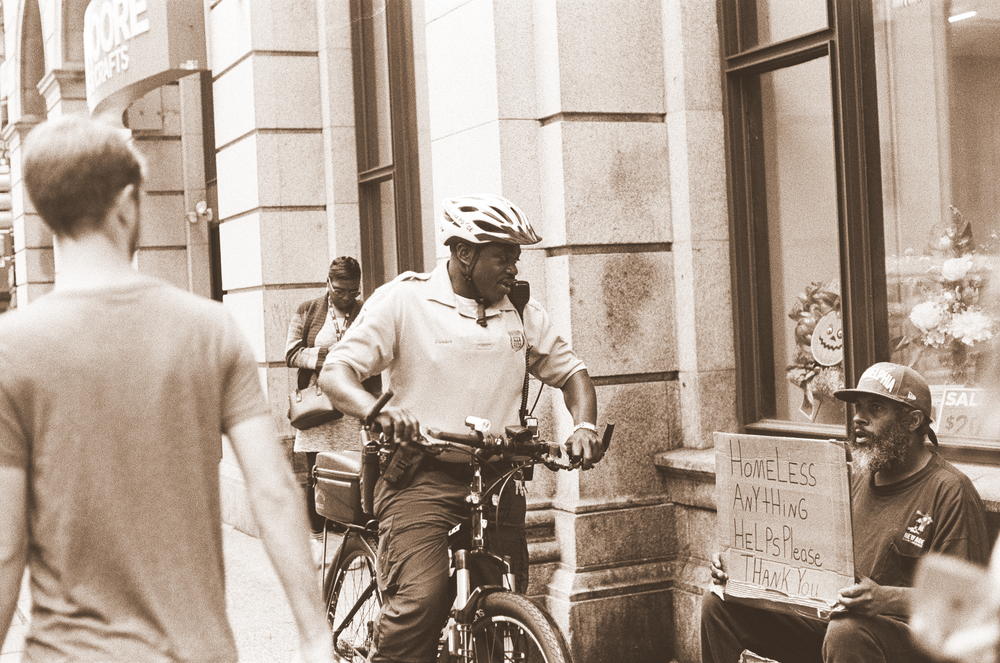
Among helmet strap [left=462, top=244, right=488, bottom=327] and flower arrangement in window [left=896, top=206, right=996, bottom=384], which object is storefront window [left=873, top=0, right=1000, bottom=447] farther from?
helmet strap [left=462, top=244, right=488, bottom=327]

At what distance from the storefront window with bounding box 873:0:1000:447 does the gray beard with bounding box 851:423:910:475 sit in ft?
3.76

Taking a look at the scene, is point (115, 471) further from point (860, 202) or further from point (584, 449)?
point (860, 202)

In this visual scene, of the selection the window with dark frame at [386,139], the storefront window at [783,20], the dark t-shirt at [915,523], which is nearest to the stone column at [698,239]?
the storefront window at [783,20]

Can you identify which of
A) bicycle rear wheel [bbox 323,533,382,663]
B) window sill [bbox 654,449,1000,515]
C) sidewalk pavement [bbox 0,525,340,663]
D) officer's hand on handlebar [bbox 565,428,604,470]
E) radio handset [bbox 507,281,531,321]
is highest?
radio handset [bbox 507,281,531,321]

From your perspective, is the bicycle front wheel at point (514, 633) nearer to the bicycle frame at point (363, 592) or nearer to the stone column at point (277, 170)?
the bicycle frame at point (363, 592)

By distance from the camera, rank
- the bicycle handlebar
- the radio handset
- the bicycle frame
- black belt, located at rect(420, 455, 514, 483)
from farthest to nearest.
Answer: the bicycle frame < the radio handset < black belt, located at rect(420, 455, 514, 483) < the bicycle handlebar

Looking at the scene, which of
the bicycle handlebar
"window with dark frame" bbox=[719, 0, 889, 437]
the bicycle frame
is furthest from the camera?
"window with dark frame" bbox=[719, 0, 889, 437]

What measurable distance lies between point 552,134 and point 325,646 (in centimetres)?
442

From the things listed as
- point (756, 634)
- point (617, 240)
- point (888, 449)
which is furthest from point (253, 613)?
point (888, 449)

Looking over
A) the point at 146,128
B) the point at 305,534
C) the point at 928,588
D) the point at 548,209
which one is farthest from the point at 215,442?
the point at 146,128

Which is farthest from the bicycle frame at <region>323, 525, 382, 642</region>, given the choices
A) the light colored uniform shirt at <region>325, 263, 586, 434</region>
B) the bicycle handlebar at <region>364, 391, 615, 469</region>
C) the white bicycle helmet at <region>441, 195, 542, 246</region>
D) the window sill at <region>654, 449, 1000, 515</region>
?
the window sill at <region>654, 449, 1000, 515</region>

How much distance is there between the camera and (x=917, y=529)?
421 cm

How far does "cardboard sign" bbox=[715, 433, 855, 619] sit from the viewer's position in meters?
4.15

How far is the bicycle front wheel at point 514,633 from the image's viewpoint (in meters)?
4.18
